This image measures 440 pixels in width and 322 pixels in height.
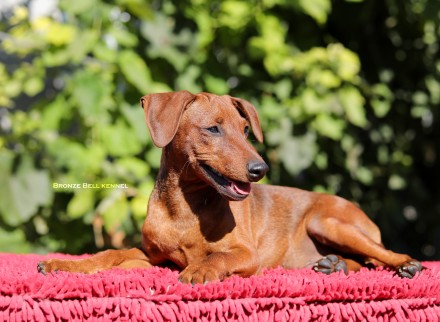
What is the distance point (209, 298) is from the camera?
2211mm

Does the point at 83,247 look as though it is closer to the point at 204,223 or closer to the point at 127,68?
the point at 127,68

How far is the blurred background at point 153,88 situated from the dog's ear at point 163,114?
4.55 feet

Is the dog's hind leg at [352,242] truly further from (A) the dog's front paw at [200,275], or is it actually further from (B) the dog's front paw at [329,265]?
(A) the dog's front paw at [200,275]

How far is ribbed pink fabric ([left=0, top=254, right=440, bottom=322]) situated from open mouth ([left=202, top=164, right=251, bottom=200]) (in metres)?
0.34

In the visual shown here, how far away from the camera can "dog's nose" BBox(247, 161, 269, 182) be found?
2.43 meters

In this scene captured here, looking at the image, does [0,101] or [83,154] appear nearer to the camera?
[83,154]

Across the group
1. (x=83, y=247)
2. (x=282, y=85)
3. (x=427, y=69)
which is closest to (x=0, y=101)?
(x=83, y=247)

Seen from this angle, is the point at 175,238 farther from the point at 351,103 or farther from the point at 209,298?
the point at 351,103

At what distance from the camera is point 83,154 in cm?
406

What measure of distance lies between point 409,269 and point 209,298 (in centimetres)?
107

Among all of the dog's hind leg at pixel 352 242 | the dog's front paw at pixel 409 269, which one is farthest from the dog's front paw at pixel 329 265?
the dog's front paw at pixel 409 269

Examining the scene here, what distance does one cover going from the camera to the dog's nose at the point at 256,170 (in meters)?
2.43

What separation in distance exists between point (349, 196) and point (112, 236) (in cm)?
191

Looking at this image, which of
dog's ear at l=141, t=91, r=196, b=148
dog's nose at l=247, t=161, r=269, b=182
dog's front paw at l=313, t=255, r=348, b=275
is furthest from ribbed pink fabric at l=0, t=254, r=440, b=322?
dog's ear at l=141, t=91, r=196, b=148
